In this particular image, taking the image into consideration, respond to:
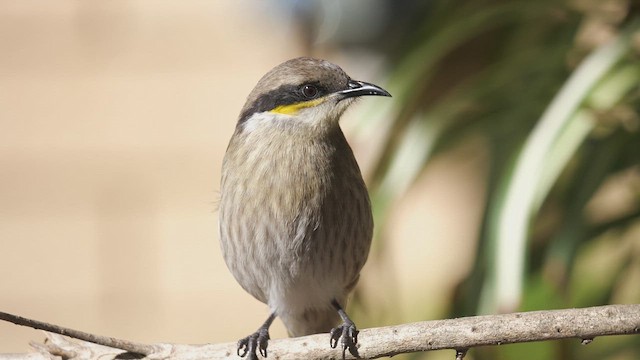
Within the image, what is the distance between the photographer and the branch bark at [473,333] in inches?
68.0

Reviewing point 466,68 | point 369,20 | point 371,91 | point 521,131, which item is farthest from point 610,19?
point 371,91

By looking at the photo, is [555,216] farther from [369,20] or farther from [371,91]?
[371,91]

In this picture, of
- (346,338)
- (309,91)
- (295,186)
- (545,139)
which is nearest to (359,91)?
(309,91)

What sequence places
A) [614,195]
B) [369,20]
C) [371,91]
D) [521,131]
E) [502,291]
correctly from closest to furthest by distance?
1. [371,91]
2. [502,291]
3. [521,131]
4. [614,195]
5. [369,20]

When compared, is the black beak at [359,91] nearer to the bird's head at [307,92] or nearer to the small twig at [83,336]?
the bird's head at [307,92]

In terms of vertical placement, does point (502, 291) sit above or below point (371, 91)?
below

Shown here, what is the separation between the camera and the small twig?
1723 mm

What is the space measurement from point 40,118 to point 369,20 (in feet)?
4.32

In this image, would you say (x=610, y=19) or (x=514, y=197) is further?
(x=610, y=19)

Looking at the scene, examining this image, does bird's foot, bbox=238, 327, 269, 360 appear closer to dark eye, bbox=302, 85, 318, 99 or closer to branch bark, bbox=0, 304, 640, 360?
branch bark, bbox=0, 304, 640, 360

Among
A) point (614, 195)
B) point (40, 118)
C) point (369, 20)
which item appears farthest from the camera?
point (40, 118)

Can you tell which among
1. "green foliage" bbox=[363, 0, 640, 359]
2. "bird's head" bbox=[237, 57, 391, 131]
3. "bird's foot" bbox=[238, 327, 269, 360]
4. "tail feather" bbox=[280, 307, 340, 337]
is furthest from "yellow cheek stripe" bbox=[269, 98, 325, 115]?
"green foliage" bbox=[363, 0, 640, 359]

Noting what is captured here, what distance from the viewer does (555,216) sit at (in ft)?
11.0

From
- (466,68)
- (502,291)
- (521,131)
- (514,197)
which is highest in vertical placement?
(466,68)
